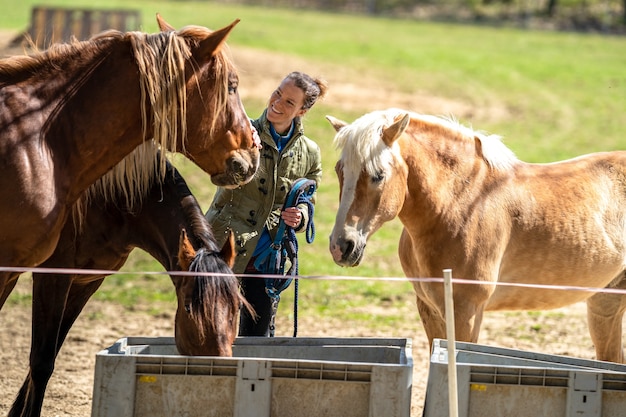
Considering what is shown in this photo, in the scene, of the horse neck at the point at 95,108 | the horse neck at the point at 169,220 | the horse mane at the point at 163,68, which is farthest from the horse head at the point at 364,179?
the horse neck at the point at 95,108

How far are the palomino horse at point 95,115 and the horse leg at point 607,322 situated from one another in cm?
262

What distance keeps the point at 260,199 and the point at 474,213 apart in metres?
1.18

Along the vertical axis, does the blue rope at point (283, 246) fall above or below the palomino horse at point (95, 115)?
below

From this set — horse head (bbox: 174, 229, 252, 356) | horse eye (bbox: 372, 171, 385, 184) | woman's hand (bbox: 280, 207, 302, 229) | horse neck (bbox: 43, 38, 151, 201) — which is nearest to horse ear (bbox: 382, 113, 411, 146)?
horse eye (bbox: 372, 171, 385, 184)

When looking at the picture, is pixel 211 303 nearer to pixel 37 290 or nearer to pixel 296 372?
pixel 296 372

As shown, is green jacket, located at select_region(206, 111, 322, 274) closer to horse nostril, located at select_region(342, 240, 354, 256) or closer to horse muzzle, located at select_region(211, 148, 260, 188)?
horse nostril, located at select_region(342, 240, 354, 256)

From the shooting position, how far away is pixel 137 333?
23.4 feet

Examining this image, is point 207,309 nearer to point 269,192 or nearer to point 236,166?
point 236,166

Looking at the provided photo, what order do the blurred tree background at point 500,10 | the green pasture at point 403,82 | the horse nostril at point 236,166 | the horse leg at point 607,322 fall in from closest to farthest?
the horse nostril at point 236,166 < the horse leg at point 607,322 < the green pasture at point 403,82 < the blurred tree background at point 500,10

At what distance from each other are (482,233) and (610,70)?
64.4ft

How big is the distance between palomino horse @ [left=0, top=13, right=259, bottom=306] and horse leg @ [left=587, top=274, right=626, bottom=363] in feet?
8.59

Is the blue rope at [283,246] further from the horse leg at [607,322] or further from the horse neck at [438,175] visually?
the horse leg at [607,322]

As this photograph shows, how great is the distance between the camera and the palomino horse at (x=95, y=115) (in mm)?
3795

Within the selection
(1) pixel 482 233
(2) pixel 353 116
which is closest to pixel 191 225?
(1) pixel 482 233
